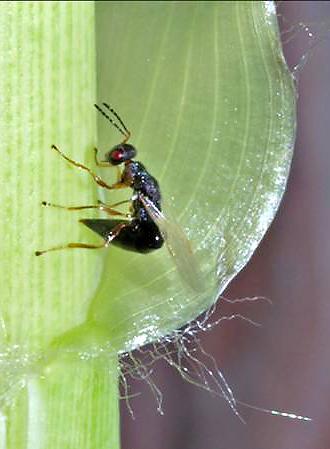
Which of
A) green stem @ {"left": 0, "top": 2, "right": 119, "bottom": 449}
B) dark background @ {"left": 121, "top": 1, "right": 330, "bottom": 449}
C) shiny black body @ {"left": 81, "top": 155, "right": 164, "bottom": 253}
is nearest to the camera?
green stem @ {"left": 0, "top": 2, "right": 119, "bottom": 449}

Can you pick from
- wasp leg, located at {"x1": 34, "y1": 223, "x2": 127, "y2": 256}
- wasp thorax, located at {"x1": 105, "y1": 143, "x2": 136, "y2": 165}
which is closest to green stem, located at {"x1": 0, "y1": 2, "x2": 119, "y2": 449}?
wasp leg, located at {"x1": 34, "y1": 223, "x2": 127, "y2": 256}

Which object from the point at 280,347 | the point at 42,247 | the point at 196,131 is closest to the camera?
the point at 42,247

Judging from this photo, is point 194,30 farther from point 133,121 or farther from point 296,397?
point 296,397

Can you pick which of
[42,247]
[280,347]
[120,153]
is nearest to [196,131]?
[120,153]

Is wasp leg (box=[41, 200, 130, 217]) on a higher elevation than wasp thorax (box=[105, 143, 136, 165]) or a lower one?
lower

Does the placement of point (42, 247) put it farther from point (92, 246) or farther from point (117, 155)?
point (117, 155)

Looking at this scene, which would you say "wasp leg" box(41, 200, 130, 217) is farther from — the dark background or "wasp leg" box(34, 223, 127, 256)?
the dark background

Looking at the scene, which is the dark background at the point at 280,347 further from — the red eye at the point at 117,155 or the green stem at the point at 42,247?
the green stem at the point at 42,247

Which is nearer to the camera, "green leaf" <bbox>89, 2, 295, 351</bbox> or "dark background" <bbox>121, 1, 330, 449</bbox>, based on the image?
"green leaf" <bbox>89, 2, 295, 351</bbox>
